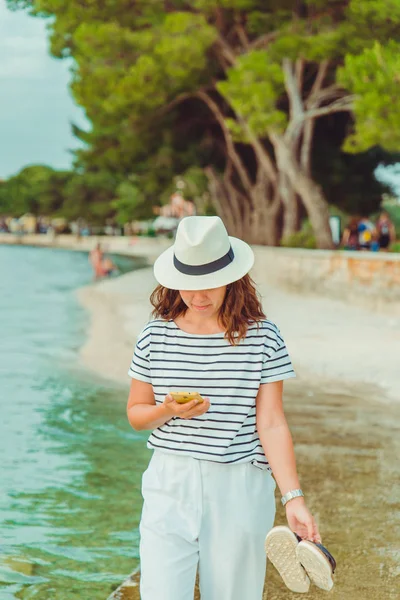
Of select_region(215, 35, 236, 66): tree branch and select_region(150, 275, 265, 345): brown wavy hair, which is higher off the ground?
select_region(215, 35, 236, 66): tree branch

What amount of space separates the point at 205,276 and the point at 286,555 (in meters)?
0.81

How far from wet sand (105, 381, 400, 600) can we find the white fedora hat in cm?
180

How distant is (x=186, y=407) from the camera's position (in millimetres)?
2672

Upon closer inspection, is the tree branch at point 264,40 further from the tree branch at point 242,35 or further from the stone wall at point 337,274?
the stone wall at point 337,274

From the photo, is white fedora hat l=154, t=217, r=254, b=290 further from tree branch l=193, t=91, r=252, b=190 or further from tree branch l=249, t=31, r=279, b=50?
tree branch l=193, t=91, r=252, b=190

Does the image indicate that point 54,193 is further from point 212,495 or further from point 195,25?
point 212,495

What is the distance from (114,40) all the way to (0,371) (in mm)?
16603

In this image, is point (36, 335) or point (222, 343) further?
point (36, 335)

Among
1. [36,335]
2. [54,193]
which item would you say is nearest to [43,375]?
[36,335]

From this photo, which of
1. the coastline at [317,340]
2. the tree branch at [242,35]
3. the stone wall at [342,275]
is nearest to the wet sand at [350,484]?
the coastline at [317,340]

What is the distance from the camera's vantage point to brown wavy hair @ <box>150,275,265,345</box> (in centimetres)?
285

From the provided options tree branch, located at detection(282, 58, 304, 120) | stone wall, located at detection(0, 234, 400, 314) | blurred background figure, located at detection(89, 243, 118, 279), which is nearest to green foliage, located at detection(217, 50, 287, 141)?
tree branch, located at detection(282, 58, 304, 120)

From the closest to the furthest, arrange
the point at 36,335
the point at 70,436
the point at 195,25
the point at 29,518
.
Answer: the point at 29,518 < the point at 70,436 < the point at 36,335 < the point at 195,25

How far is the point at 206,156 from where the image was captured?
36062mm
